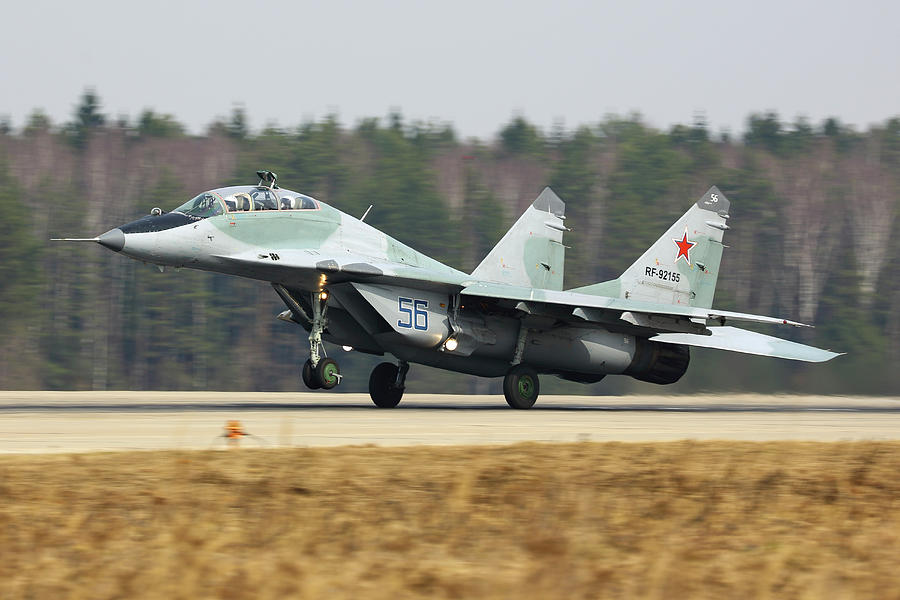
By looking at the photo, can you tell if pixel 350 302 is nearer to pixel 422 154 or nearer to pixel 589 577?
pixel 589 577

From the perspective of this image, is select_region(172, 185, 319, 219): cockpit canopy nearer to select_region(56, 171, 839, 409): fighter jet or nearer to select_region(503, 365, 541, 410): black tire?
select_region(56, 171, 839, 409): fighter jet

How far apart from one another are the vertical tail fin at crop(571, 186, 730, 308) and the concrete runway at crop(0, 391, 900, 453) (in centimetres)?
228

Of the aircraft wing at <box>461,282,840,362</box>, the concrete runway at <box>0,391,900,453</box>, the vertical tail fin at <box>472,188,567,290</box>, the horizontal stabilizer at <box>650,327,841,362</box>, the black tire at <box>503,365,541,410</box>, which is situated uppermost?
the vertical tail fin at <box>472,188,567,290</box>

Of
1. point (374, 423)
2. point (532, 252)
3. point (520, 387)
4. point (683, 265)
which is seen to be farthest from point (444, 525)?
point (683, 265)

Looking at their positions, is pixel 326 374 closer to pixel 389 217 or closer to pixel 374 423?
pixel 374 423

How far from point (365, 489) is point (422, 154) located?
61.6m

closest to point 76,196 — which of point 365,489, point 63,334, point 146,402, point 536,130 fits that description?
point 63,334

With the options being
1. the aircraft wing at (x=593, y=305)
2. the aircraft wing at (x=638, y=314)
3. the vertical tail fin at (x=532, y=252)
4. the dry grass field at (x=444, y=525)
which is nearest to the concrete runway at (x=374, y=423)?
the aircraft wing at (x=638, y=314)

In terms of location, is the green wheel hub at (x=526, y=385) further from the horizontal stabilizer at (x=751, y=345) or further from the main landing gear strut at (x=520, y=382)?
the horizontal stabilizer at (x=751, y=345)

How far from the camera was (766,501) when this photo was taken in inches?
336

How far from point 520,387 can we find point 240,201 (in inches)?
231

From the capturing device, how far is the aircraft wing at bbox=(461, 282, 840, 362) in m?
19.3

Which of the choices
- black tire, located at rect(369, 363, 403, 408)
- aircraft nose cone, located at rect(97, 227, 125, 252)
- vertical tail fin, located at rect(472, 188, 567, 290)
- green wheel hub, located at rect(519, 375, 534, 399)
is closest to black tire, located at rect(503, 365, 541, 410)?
green wheel hub, located at rect(519, 375, 534, 399)

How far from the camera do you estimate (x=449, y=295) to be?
19766 mm
